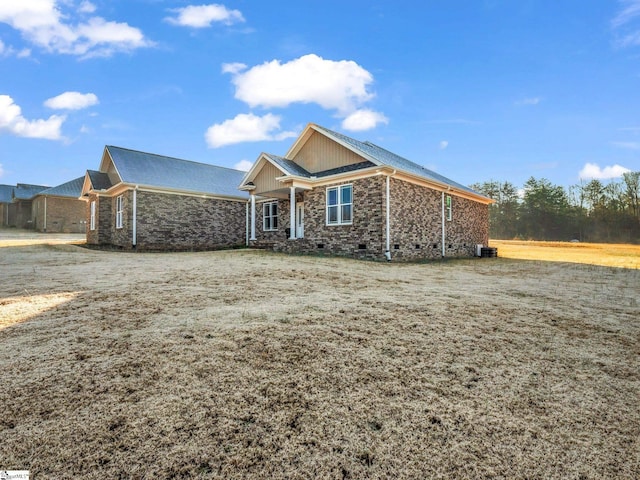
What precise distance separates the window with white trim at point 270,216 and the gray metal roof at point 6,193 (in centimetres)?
3684

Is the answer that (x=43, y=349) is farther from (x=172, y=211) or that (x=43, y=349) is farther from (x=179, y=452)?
(x=172, y=211)

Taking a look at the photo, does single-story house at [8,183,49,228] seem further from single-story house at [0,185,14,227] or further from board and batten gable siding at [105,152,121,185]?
board and batten gable siding at [105,152,121,185]

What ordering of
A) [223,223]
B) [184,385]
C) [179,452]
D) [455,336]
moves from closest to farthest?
[179,452] < [184,385] < [455,336] < [223,223]

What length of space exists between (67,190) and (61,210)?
1.98 meters

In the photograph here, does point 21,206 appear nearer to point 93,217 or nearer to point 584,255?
point 93,217

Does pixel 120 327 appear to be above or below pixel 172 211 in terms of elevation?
below

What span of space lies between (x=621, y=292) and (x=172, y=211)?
720 inches

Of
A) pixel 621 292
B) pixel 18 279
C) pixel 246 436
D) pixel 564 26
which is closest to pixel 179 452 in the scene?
pixel 246 436

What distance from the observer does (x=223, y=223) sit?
1973 cm

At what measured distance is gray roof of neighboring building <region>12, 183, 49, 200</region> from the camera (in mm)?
34688

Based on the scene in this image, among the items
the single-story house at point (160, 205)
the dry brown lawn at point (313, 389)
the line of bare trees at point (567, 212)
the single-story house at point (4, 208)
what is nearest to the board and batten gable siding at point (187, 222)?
the single-story house at point (160, 205)

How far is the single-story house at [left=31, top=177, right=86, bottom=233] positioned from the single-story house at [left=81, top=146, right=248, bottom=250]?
11257mm

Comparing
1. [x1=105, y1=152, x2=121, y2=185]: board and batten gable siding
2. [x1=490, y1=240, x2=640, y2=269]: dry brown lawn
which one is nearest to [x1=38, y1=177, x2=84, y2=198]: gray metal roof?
[x1=105, y1=152, x2=121, y2=185]: board and batten gable siding

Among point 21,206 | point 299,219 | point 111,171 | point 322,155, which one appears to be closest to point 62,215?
Result: point 21,206
